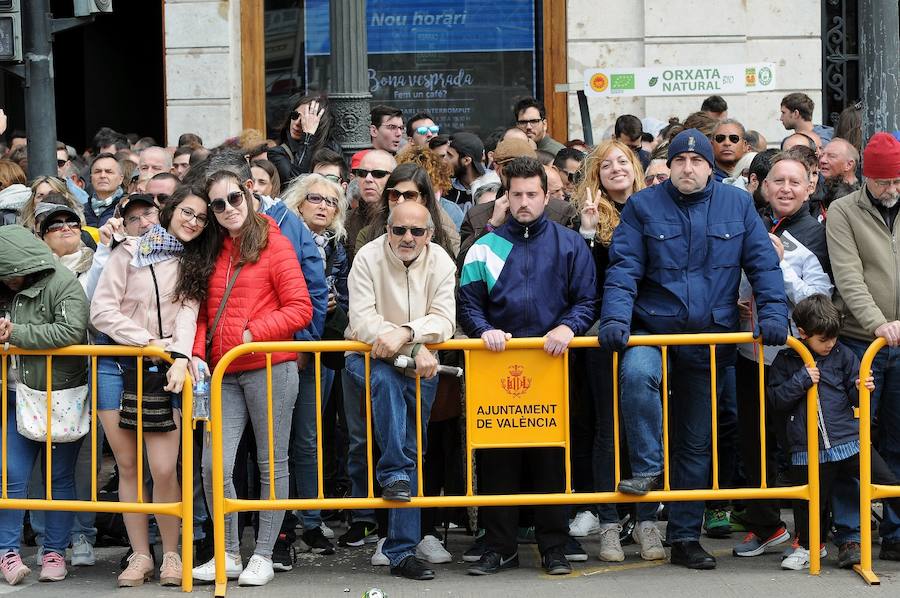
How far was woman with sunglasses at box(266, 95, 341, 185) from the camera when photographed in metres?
9.91

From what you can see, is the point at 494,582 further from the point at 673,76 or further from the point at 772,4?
the point at 772,4

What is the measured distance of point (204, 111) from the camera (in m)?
14.8

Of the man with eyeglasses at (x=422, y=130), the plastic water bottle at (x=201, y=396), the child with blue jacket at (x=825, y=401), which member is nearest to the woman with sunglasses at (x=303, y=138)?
the man with eyeglasses at (x=422, y=130)

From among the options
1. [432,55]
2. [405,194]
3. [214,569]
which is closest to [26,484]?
[214,569]

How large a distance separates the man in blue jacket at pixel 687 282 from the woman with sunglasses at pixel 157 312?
2.17 meters

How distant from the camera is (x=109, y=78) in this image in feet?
68.8

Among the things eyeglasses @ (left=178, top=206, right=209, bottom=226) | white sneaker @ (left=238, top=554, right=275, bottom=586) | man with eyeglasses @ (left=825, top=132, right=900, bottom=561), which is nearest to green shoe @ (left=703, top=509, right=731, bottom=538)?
man with eyeglasses @ (left=825, top=132, right=900, bottom=561)

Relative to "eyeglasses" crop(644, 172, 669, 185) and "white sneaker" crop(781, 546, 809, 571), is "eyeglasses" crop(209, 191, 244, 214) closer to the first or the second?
"eyeglasses" crop(644, 172, 669, 185)

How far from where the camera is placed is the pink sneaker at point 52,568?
24.3 feet

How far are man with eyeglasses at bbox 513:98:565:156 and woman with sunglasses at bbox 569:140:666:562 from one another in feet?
11.2

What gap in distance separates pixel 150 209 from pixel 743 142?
14.0 feet

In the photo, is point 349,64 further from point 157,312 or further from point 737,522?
point 737,522

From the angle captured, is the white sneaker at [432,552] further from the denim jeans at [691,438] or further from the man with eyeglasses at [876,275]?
the man with eyeglasses at [876,275]

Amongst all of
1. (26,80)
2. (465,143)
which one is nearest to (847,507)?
(465,143)
